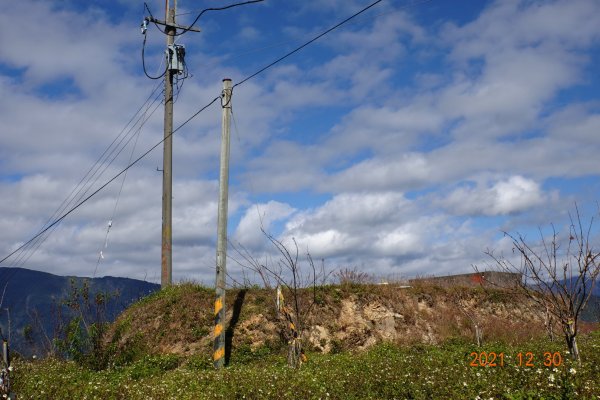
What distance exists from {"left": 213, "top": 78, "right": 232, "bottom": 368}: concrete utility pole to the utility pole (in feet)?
16.7

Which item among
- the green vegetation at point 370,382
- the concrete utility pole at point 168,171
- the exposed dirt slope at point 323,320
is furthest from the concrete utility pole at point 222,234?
the concrete utility pole at point 168,171

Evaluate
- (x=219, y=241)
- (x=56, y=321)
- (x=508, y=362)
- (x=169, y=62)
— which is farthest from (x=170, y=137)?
(x=508, y=362)

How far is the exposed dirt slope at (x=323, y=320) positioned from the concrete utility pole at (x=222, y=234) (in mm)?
2571

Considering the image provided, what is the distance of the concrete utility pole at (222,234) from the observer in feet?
48.1

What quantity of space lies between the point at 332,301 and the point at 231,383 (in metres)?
9.49

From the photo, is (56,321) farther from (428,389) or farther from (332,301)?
(428,389)

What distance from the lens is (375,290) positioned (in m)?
21.6

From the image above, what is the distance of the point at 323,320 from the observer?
19297 mm

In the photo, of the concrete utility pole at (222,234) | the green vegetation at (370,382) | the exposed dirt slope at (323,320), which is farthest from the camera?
the exposed dirt slope at (323,320)

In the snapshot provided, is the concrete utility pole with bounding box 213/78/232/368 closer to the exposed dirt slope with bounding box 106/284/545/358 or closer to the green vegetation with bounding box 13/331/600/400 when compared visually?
the green vegetation with bounding box 13/331/600/400

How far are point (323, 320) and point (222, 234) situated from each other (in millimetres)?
6133
